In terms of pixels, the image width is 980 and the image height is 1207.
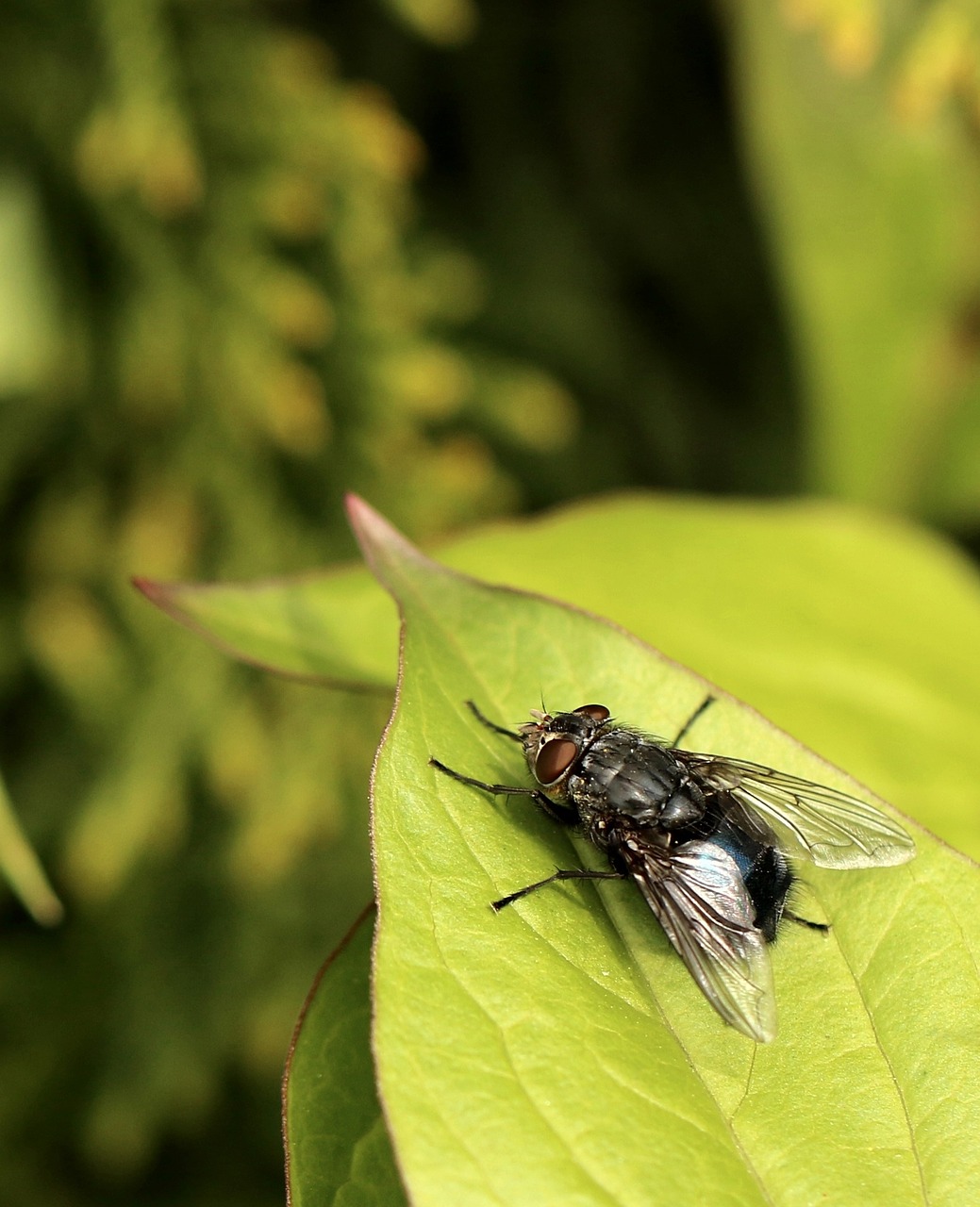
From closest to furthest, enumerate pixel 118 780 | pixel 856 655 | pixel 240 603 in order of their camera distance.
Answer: pixel 240 603 < pixel 856 655 < pixel 118 780

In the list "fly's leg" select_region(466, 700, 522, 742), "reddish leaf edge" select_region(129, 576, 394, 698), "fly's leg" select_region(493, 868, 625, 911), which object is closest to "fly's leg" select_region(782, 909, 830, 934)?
"fly's leg" select_region(493, 868, 625, 911)

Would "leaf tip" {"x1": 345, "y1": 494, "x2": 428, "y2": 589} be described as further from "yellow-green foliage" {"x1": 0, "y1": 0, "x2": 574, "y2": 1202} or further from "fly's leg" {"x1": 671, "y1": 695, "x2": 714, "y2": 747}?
"yellow-green foliage" {"x1": 0, "y1": 0, "x2": 574, "y2": 1202}

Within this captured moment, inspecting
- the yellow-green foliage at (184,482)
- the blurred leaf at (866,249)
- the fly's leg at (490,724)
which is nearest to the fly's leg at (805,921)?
the fly's leg at (490,724)

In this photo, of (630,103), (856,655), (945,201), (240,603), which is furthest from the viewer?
(630,103)

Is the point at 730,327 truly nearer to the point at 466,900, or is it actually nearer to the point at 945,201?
the point at 945,201

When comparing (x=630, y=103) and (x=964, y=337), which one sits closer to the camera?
(x=964, y=337)

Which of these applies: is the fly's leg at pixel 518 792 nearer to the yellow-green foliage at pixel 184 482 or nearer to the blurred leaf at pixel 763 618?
the blurred leaf at pixel 763 618

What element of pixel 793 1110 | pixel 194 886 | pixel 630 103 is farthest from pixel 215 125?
pixel 793 1110
